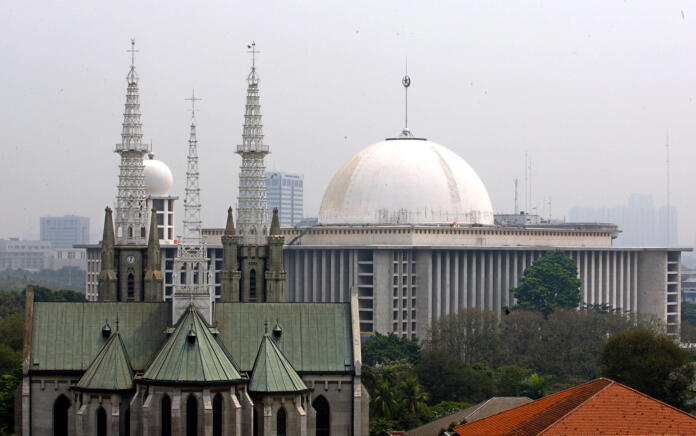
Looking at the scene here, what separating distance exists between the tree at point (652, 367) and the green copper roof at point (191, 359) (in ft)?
119

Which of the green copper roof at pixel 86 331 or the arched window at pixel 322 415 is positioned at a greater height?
the green copper roof at pixel 86 331

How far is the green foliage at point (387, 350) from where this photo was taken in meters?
168

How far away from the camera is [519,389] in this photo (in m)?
143

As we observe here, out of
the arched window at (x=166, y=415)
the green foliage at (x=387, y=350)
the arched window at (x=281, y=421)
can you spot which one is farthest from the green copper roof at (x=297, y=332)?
the green foliage at (x=387, y=350)

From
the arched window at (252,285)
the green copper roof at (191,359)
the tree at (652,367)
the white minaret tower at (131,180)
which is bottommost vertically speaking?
the tree at (652,367)

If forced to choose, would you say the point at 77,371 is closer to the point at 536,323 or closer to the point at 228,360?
the point at 228,360

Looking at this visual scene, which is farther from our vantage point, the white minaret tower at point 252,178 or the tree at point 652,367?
the white minaret tower at point 252,178

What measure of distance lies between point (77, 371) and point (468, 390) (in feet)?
153

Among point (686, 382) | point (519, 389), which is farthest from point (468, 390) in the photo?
point (686, 382)

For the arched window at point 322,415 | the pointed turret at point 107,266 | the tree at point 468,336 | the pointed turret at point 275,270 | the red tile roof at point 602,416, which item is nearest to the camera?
the red tile roof at point 602,416

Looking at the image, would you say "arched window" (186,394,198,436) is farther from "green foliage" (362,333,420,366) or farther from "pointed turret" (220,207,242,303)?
"green foliage" (362,333,420,366)

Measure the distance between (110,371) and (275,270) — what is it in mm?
35460

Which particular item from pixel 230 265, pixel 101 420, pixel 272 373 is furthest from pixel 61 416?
pixel 230 265

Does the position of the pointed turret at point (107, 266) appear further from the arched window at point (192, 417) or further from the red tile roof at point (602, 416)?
the red tile roof at point (602, 416)
